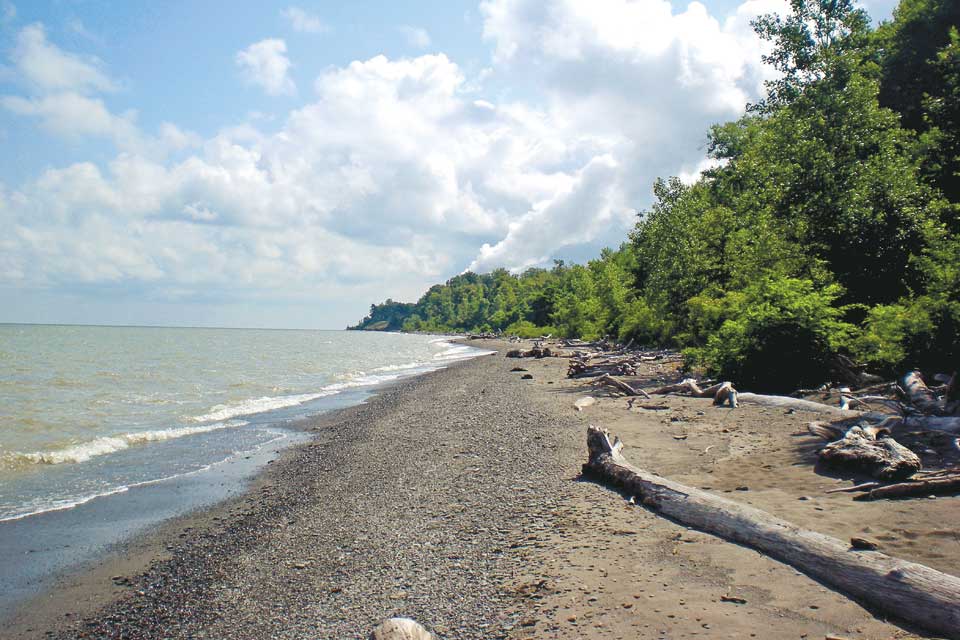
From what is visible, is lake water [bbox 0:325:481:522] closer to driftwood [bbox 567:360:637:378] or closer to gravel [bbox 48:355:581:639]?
gravel [bbox 48:355:581:639]

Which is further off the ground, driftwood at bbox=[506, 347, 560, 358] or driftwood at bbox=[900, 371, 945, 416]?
driftwood at bbox=[900, 371, 945, 416]

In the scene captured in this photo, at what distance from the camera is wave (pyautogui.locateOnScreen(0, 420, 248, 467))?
521 inches

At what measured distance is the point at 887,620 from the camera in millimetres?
4332

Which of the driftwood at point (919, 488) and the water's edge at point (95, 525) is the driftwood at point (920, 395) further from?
the water's edge at point (95, 525)

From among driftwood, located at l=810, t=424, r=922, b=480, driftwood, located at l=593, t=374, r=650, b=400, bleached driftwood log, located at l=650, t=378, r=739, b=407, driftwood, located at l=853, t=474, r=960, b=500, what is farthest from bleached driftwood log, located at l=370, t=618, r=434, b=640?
driftwood, located at l=593, t=374, r=650, b=400

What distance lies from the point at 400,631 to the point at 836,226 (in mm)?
21048

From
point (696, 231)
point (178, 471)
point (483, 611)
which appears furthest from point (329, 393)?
point (483, 611)

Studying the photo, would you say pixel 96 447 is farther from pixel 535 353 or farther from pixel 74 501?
pixel 535 353

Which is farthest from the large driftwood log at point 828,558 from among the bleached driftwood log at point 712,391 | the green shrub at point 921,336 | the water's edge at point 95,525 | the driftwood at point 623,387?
the driftwood at point 623,387

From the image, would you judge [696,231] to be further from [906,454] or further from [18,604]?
[18,604]

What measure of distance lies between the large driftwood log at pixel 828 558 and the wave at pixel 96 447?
44.5ft

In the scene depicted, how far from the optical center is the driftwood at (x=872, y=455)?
24.6 ft

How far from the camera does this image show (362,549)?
7.14 metres

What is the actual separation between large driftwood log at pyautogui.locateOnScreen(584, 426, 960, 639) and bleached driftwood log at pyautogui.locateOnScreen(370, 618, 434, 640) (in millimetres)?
3573
